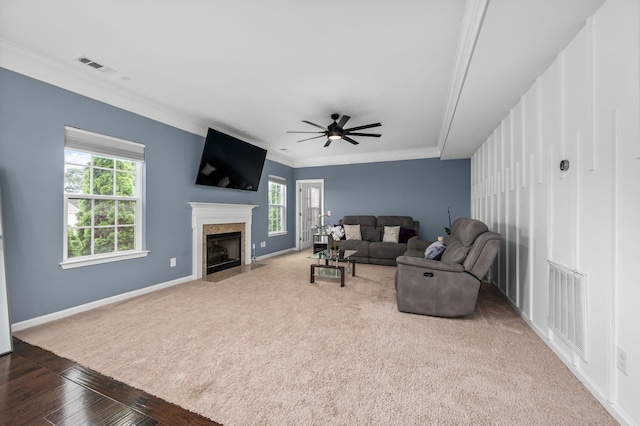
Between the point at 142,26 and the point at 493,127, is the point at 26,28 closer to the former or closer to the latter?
the point at 142,26

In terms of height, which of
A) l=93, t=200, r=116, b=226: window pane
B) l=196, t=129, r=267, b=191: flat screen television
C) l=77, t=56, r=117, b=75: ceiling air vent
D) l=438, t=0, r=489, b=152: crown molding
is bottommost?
l=93, t=200, r=116, b=226: window pane

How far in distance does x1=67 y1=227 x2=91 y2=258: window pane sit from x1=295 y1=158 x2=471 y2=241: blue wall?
16.9 feet

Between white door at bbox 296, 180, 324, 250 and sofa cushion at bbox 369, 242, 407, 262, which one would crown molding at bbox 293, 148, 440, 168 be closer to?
white door at bbox 296, 180, 324, 250

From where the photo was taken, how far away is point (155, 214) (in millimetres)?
3799

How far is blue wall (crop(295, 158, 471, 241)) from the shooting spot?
6246mm

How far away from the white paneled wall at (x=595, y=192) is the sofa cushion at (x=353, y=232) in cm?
380

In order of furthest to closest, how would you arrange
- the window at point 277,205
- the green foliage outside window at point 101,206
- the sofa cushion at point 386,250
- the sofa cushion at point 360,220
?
1. the window at point 277,205
2. the sofa cushion at point 360,220
3. the sofa cushion at point 386,250
4. the green foliage outside window at point 101,206

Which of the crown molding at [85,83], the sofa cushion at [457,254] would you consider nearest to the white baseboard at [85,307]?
the crown molding at [85,83]

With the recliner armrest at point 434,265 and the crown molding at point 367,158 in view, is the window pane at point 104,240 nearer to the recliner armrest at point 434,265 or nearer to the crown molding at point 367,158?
the recliner armrest at point 434,265

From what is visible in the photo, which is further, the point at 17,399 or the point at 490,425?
the point at 17,399

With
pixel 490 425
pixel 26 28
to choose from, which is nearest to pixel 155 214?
pixel 26 28

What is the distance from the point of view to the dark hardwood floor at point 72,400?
4.80 ft

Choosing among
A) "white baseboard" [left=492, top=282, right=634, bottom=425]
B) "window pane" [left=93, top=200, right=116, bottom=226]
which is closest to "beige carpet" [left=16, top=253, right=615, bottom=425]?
"white baseboard" [left=492, top=282, right=634, bottom=425]

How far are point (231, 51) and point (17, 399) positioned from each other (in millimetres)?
2953
